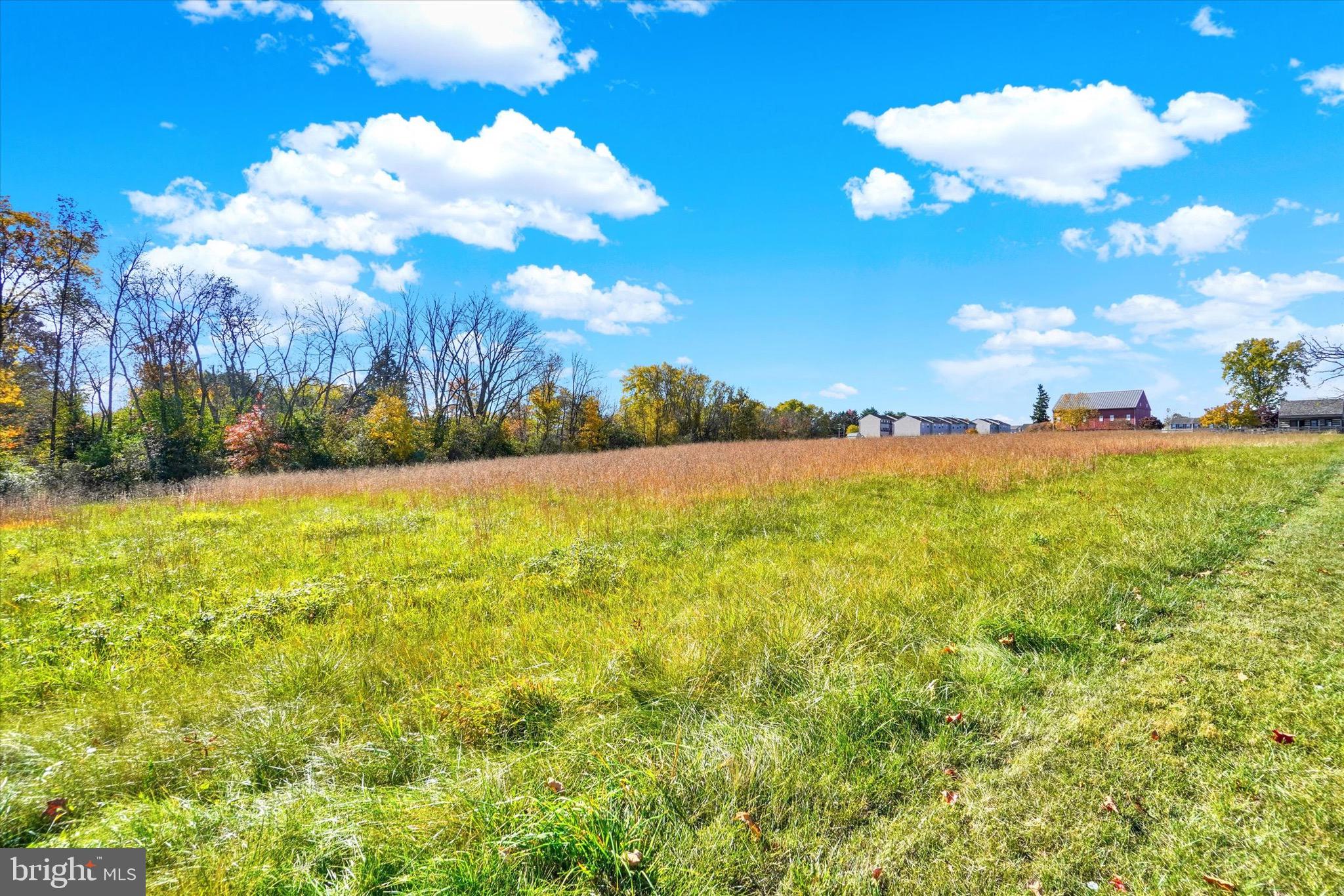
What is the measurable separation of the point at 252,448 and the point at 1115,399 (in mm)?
112406

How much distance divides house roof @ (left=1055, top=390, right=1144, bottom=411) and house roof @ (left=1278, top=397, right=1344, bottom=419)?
1807 centimetres

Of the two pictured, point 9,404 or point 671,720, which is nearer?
point 671,720

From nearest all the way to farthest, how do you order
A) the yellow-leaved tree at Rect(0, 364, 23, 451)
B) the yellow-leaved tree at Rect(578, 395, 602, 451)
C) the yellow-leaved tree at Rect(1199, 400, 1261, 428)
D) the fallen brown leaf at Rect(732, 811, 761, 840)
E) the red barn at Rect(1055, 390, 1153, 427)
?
the fallen brown leaf at Rect(732, 811, 761, 840) < the yellow-leaved tree at Rect(0, 364, 23, 451) < the yellow-leaved tree at Rect(578, 395, 602, 451) < the yellow-leaved tree at Rect(1199, 400, 1261, 428) < the red barn at Rect(1055, 390, 1153, 427)

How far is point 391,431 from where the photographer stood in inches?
1113

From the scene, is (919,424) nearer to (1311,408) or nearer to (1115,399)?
(1115,399)

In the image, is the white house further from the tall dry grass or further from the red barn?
the tall dry grass

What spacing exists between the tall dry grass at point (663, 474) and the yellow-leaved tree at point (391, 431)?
8234 mm

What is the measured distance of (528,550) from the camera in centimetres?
714

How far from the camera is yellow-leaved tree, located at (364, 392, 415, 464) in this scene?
91.1 ft

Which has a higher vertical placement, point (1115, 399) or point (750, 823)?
point (1115, 399)

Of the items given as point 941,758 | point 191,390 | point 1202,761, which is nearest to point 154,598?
point 941,758

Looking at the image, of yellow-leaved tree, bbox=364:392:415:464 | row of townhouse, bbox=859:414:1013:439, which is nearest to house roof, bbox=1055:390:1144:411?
row of townhouse, bbox=859:414:1013:439

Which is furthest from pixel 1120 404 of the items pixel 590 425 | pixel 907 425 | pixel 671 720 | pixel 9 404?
pixel 9 404

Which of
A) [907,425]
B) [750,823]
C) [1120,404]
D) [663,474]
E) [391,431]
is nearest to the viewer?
[750,823]
